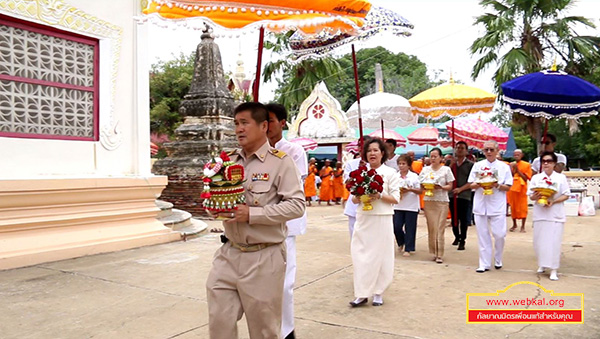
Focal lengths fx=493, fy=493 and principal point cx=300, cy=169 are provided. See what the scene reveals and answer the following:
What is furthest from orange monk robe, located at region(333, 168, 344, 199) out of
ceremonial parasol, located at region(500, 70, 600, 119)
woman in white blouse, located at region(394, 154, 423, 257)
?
ceremonial parasol, located at region(500, 70, 600, 119)

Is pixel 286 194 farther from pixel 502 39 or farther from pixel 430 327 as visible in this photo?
pixel 502 39

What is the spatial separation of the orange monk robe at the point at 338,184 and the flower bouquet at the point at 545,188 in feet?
37.9

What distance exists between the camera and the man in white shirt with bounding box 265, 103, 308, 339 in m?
3.62

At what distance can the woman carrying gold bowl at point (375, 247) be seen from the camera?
470cm

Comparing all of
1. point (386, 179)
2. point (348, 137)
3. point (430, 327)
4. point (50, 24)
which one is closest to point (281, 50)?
point (386, 179)

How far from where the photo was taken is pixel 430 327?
4.04m

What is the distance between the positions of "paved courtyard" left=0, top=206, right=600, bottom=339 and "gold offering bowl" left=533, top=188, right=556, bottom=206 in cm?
89

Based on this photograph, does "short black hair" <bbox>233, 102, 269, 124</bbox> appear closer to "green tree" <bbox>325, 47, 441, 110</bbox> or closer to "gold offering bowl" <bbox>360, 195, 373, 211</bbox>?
"gold offering bowl" <bbox>360, 195, 373, 211</bbox>

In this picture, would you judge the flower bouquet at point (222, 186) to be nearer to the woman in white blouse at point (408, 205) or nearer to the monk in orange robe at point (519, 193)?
the woman in white blouse at point (408, 205)

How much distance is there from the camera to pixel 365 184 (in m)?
4.77

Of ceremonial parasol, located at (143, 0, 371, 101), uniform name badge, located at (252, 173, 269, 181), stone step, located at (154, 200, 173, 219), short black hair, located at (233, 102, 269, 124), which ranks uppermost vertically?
ceremonial parasol, located at (143, 0, 371, 101)

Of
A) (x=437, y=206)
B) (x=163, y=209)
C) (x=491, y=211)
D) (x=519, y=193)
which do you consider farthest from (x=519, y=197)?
(x=163, y=209)

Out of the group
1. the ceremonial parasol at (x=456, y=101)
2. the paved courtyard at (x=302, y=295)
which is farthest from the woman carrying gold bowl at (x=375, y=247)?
the ceremonial parasol at (x=456, y=101)

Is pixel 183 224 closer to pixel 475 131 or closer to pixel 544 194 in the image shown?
pixel 544 194
